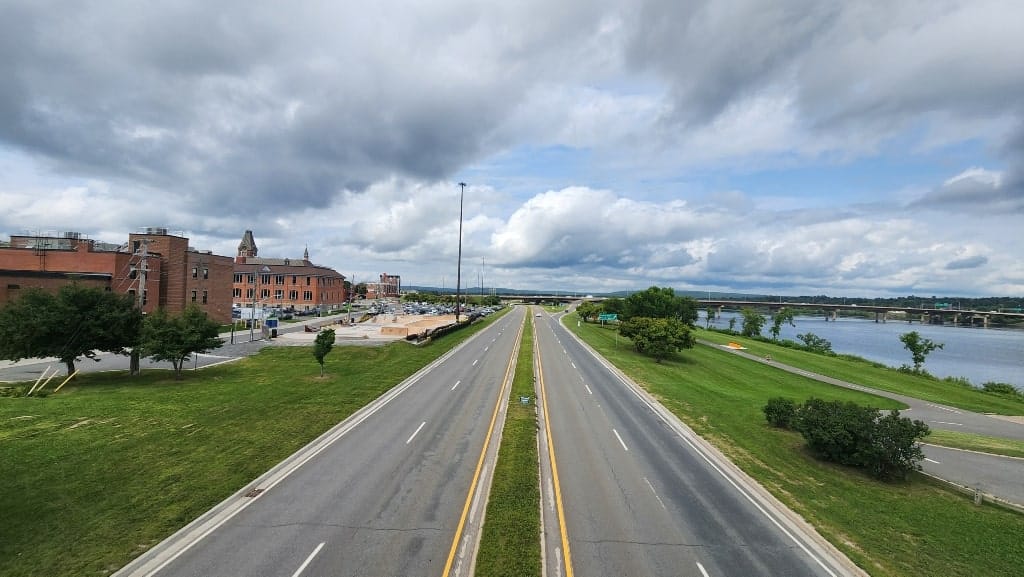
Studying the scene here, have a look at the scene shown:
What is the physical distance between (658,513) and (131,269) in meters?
67.8

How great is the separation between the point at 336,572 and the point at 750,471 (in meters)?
15.5

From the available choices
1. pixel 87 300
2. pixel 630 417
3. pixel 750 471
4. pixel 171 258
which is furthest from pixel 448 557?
pixel 171 258

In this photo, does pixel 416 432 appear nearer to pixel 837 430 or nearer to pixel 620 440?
pixel 620 440

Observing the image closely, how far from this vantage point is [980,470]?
2062 centimetres

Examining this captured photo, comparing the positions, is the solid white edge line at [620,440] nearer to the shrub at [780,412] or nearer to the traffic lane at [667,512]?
the traffic lane at [667,512]

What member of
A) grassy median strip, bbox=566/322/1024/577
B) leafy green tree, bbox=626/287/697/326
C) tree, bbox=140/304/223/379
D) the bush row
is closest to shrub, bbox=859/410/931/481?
the bush row

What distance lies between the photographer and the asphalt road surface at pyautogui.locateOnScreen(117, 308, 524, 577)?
11.3 m

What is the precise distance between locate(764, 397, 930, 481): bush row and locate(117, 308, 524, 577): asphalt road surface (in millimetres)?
14291

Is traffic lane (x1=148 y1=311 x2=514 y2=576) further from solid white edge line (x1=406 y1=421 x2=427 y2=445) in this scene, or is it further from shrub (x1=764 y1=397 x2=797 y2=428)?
shrub (x1=764 y1=397 x2=797 y2=428)

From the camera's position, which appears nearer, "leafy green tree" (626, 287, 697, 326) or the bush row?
the bush row

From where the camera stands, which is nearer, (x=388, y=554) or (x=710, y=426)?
(x=388, y=554)

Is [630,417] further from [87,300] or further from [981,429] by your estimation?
[87,300]

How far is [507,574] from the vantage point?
35.9 feet

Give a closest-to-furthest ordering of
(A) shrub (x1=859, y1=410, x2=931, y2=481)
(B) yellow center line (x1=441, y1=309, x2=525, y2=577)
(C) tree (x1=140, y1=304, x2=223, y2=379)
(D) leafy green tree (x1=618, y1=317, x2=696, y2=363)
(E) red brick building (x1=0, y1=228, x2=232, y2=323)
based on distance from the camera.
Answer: (B) yellow center line (x1=441, y1=309, x2=525, y2=577) < (A) shrub (x1=859, y1=410, x2=931, y2=481) < (C) tree (x1=140, y1=304, x2=223, y2=379) < (E) red brick building (x1=0, y1=228, x2=232, y2=323) < (D) leafy green tree (x1=618, y1=317, x2=696, y2=363)
